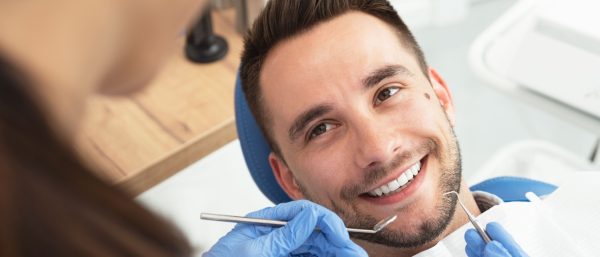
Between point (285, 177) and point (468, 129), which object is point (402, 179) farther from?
point (468, 129)

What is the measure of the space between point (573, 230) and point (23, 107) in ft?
3.69

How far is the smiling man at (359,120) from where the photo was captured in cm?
120

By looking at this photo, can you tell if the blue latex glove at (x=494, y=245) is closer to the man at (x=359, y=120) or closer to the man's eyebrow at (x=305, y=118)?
the man at (x=359, y=120)

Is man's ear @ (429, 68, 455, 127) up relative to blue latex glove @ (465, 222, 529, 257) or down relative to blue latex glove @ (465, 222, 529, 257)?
up

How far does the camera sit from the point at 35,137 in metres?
0.39

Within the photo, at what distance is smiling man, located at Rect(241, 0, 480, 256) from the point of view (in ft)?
3.93

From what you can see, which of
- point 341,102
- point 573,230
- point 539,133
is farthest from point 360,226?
point 539,133

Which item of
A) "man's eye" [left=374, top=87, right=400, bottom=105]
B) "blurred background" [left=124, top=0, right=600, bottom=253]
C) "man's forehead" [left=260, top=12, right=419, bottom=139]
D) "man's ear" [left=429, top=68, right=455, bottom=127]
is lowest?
"blurred background" [left=124, top=0, right=600, bottom=253]

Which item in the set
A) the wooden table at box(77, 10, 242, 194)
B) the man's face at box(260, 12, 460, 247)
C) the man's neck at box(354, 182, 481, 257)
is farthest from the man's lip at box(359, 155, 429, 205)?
the wooden table at box(77, 10, 242, 194)

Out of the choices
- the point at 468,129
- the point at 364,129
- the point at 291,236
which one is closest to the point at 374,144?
the point at 364,129

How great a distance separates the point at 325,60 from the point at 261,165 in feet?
1.04

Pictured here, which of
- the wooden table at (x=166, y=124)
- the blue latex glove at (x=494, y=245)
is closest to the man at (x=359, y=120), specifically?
the blue latex glove at (x=494, y=245)

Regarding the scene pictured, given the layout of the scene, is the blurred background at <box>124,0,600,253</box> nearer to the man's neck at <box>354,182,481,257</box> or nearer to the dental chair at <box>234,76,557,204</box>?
the dental chair at <box>234,76,557,204</box>

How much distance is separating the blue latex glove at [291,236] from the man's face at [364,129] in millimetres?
142
